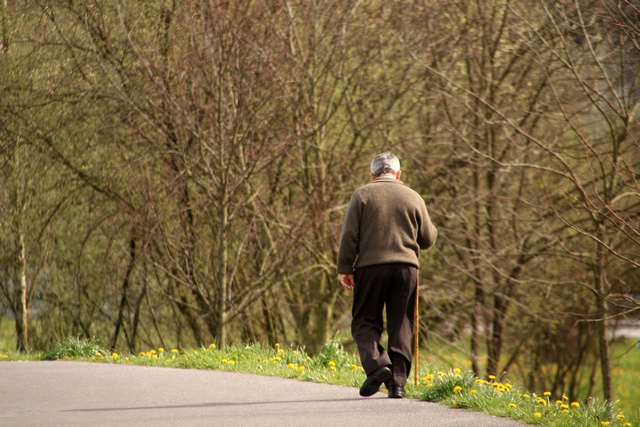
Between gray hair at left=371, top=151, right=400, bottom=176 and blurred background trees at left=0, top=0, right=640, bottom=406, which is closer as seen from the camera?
gray hair at left=371, top=151, right=400, bottom=176

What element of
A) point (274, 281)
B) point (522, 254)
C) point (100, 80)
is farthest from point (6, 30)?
point (522, 254)

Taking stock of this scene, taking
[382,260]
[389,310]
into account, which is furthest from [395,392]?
[382,260]

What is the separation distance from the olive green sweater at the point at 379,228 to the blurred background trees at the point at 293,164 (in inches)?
167

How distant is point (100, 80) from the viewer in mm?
12734

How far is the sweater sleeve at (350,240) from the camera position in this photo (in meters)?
6.94

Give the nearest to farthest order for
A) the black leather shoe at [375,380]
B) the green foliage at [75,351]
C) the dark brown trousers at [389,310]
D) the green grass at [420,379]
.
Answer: the green grass at [420,379] → the black leather shoe at [375,380] → the dark brown trousers at [389,310] → the green foliage at [75,351]

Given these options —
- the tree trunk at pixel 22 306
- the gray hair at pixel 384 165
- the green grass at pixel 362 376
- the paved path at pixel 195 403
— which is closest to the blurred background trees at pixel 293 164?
the tree trunk at pixel 22 306

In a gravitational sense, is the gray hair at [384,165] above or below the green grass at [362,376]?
above

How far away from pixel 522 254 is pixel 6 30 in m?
7.30

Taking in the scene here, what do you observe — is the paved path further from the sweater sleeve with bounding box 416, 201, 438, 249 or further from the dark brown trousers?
the sweater sleeve with bounding box 416, 201, 438, 249

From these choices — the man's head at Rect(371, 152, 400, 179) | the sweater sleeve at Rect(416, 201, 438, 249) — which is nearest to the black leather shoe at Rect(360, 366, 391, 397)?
the sweater sleeve at Rect(416, 201, 438, 249)

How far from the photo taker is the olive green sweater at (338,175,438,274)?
691 centimetres

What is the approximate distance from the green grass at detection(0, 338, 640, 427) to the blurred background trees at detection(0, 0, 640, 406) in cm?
191

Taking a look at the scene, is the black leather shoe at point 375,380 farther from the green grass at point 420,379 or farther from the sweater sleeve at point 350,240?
the sweater sleeve at point 350,240
